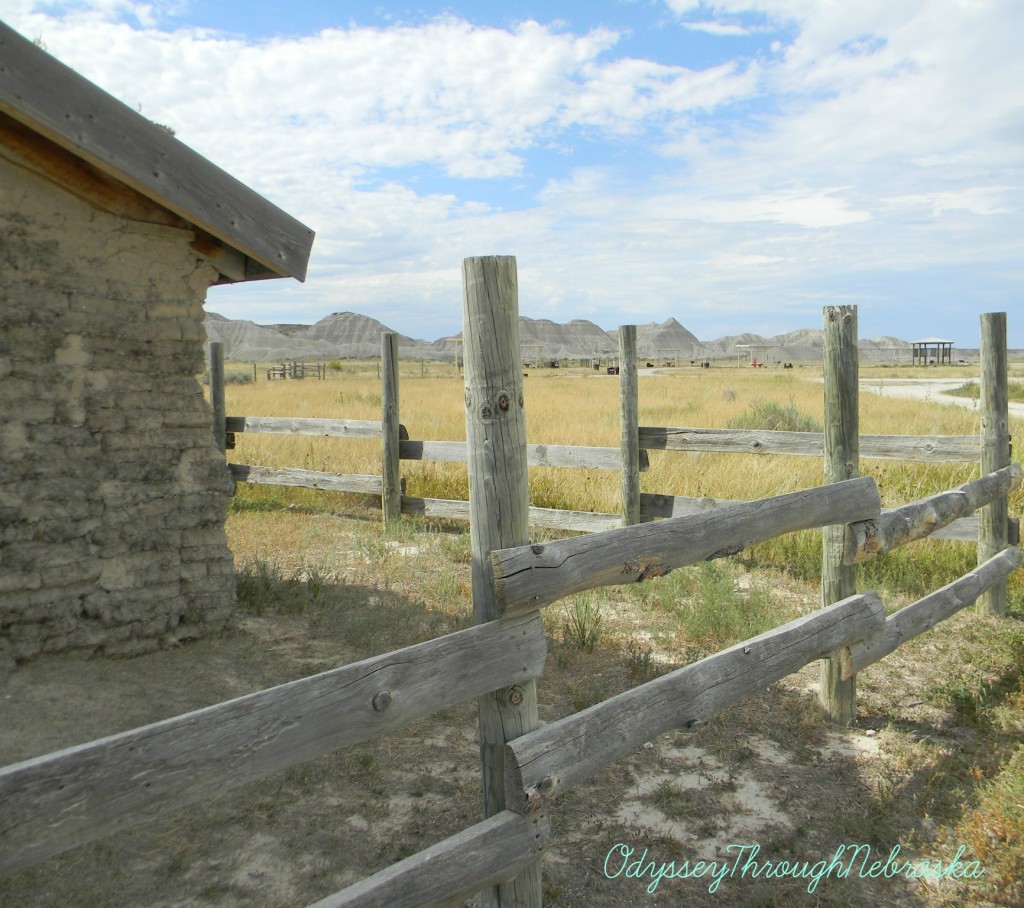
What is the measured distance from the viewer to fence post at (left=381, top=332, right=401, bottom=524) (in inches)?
351

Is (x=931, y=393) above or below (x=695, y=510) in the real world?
above

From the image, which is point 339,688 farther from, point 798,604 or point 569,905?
point 798,604

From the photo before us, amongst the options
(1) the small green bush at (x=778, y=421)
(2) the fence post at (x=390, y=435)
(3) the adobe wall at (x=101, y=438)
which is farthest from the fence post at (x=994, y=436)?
(1) the small green bush at (x=778, y=421)

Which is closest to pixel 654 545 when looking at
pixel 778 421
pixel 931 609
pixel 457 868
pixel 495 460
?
pixel 495 460

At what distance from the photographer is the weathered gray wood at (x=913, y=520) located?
4133mm

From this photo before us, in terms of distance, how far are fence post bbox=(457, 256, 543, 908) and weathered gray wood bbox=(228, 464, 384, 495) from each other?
21.9 ft

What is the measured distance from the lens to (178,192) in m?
4.74

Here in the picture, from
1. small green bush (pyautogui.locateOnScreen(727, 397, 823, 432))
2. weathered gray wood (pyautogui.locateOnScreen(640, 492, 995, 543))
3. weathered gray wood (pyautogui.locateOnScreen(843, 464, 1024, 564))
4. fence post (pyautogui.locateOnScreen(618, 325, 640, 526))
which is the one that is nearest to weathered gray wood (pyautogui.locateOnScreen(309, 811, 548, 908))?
weathered gray wood (pyautogui.locateOnScreen(843, 464, 1024, 564))

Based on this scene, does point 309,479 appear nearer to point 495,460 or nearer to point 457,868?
point 495,460

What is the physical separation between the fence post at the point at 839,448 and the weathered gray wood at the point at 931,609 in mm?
168

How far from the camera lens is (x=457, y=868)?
2.31 m

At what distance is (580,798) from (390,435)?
5.77 meters

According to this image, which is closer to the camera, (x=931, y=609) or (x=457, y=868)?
(x=457, y=868)

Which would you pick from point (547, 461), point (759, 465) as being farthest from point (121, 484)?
point (759, 465)
